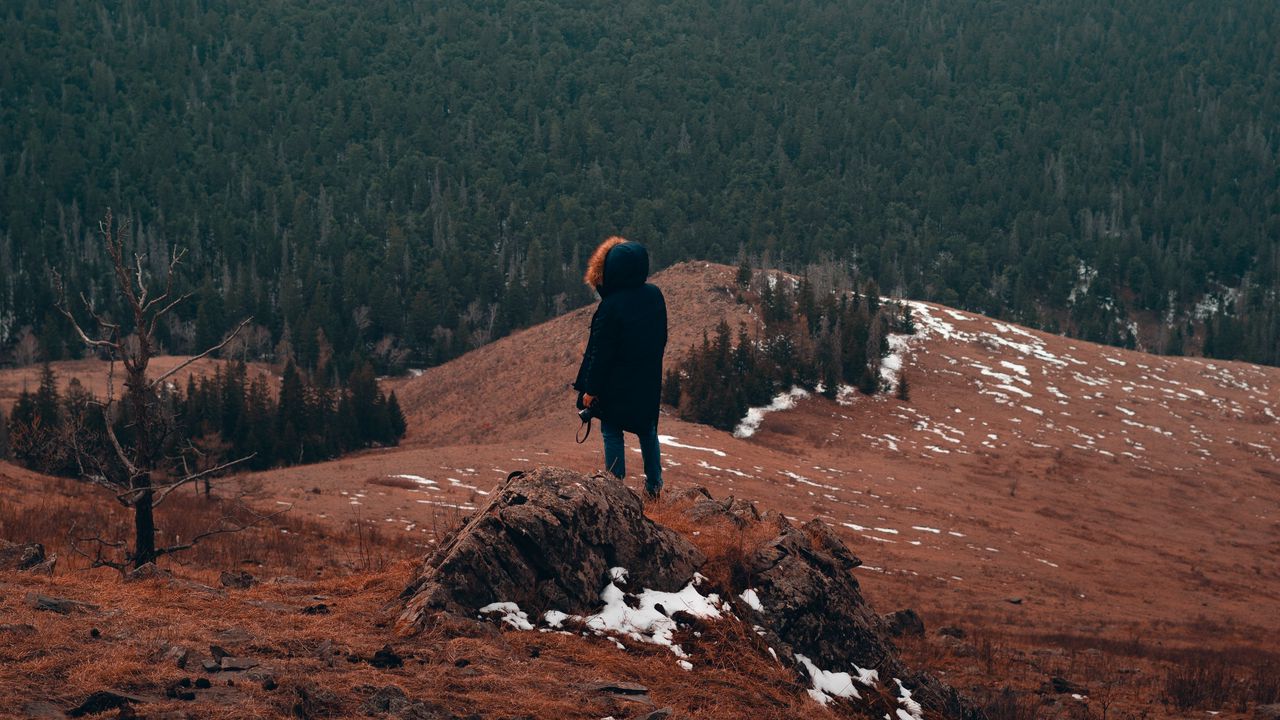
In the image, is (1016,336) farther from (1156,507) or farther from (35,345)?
(35,345)

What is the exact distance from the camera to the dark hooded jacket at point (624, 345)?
13992mm

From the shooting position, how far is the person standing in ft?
45.9

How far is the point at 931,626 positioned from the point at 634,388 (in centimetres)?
1620

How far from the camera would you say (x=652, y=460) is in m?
15.2

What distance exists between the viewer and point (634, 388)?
46.4ft

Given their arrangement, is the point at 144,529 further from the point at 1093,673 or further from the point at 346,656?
the point at 1093,673

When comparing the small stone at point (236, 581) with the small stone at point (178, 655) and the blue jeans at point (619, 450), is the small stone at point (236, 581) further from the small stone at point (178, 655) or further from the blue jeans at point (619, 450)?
the blue jeans at point (619, 450)

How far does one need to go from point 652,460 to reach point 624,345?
72.2 inches

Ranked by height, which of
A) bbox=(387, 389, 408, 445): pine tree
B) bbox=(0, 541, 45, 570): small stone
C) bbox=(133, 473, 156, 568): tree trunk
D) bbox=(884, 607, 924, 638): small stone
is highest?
bbox=(0, 541, 45, 570): small stone

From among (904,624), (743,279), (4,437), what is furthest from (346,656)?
(743,279)

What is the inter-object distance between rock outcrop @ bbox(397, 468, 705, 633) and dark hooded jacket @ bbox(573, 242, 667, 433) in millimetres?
1106

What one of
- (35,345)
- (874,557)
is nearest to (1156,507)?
(874,557)

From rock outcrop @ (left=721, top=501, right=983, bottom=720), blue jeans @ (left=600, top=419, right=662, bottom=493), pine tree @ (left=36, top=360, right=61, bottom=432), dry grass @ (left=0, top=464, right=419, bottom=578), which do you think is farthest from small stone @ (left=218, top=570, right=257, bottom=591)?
pine tree @ (left=36, top=360, right=61, bottom=432)

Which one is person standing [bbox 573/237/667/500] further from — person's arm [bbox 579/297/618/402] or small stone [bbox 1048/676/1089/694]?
small stone [bbox 1048/676/1089/694]
